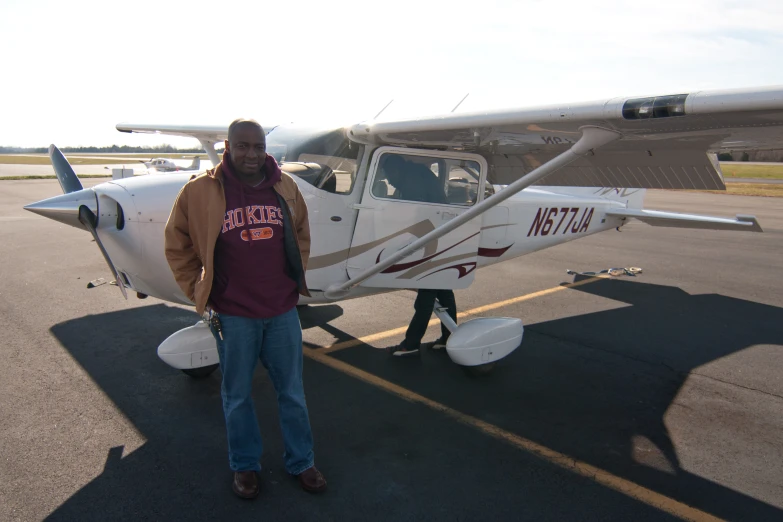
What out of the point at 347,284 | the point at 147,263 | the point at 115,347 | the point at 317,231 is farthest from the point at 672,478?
the point at 115,347

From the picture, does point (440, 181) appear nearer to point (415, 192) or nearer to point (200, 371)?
point (415, 192)

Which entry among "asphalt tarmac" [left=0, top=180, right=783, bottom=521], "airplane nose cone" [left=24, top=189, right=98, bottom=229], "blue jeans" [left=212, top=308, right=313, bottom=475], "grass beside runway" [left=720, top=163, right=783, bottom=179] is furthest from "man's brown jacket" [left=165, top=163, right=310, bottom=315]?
"grass beside runway" [left=720, top=163, right=783, bottom=179]

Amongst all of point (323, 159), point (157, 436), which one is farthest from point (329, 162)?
point (157, 436)

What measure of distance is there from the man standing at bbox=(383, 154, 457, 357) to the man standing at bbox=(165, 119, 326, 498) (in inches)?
72.1

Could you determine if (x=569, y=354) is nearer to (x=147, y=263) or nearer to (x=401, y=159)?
(x=401, y=159)

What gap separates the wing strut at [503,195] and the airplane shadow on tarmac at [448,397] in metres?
0.80

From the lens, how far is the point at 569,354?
5.18 metres

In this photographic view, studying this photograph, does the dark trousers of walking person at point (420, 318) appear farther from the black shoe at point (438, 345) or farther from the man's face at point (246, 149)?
the man's face at point (246, 149)

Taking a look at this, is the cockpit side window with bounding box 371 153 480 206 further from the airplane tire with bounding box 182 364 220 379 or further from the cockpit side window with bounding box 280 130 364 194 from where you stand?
the airplane tire with bounding box 182 364 220 379

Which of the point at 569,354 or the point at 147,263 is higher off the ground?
the point at 147,263

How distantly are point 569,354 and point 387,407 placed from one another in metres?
2.08

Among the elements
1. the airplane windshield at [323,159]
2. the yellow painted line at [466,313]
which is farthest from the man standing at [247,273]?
the yellow painted line at [466,313]

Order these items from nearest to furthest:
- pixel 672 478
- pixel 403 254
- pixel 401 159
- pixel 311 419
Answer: pixel 672 478 < pixel 311 419 < pixel 403 254 < pixel 401 159

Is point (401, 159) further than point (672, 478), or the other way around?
point (401, 159)
